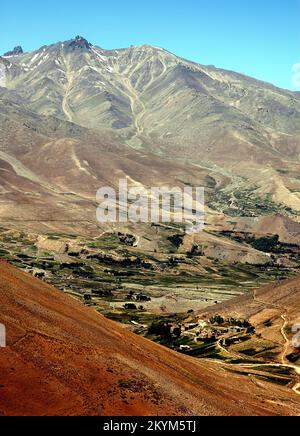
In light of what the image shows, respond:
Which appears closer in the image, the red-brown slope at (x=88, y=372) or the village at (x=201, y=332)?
the red-brown slope at (x=88, y=372)

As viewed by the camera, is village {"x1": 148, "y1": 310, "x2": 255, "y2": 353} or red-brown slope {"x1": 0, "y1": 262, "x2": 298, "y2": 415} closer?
red-brown slope {"x1": 0, "y1": 262, "x2": 298, "y2": 415}

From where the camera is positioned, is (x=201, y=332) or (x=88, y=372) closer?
(x=88, y=372)

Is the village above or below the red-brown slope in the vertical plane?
below

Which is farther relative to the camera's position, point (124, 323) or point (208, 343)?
point (124, 323)

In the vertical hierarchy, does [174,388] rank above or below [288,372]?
above
